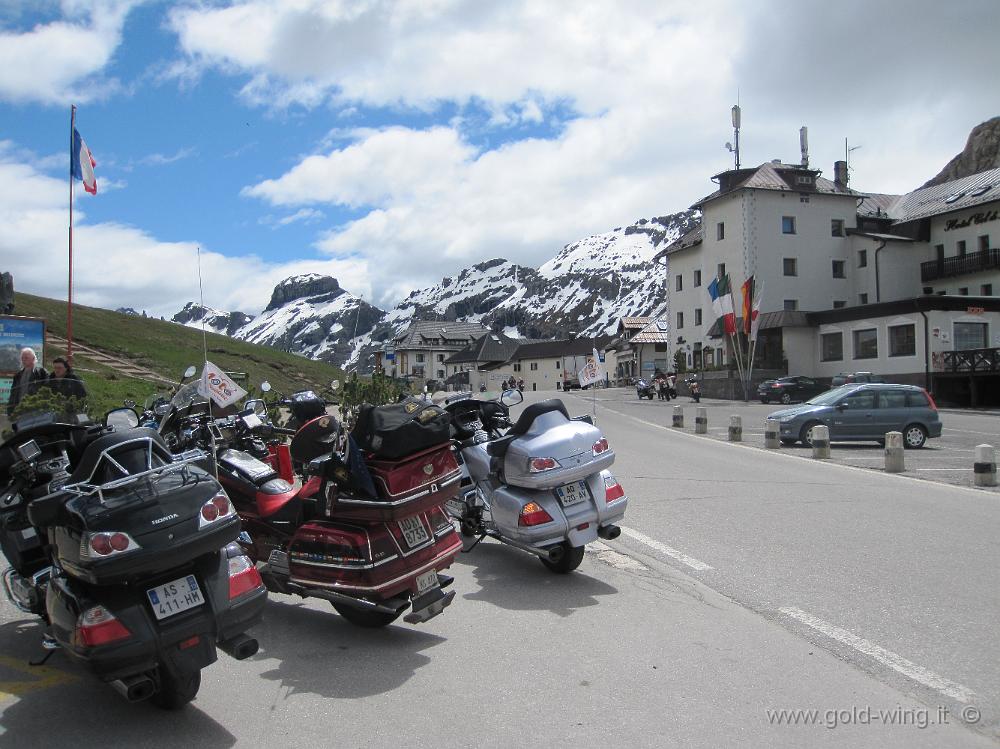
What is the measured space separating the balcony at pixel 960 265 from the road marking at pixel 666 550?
53.0 m

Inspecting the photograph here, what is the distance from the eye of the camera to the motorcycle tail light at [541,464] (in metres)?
6.29

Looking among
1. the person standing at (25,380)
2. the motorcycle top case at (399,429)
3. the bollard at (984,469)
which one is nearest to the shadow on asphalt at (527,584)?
the motorcycle top case at (399,429)

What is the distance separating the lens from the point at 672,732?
12.2 feet

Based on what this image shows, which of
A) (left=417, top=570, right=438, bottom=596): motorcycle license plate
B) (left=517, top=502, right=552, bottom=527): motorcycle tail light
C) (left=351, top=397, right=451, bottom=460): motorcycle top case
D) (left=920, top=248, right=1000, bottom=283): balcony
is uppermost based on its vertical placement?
(left=920, top=248, right=1000, bottom=283): balcony

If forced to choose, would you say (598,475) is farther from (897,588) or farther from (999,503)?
(999,503)

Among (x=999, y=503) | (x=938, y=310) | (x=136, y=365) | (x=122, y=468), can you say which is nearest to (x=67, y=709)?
(x=122, y=468)

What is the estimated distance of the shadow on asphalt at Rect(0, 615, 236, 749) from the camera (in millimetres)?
3725

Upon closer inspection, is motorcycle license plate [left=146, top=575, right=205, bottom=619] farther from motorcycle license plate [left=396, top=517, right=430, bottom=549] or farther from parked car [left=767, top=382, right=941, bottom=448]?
parked car [left=767, top=382, right=941, bottom=448]

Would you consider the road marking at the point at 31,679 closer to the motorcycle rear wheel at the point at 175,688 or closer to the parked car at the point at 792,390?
the motorcycle rear wheel at the point at 175,688

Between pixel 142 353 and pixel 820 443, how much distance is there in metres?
27.4

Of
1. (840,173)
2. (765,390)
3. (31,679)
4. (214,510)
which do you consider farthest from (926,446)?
(840,173)

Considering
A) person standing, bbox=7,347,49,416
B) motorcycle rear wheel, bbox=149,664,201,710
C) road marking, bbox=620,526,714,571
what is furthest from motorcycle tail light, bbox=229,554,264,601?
person standing, bbox=7,347,49,416

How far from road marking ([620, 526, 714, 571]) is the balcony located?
5299 cm

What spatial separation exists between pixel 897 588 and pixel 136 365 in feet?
98.5
